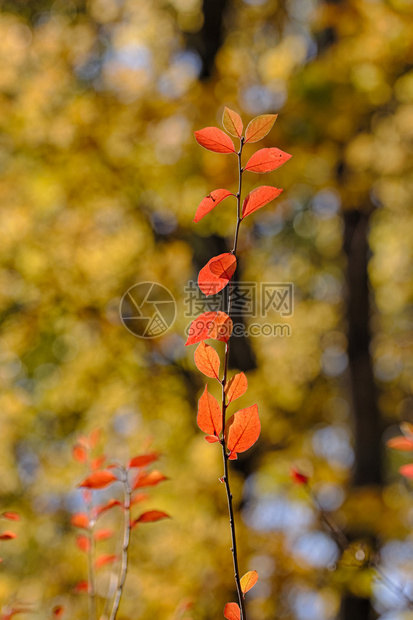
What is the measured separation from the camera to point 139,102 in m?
2.10

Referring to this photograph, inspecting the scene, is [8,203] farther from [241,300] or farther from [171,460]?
[171,460]

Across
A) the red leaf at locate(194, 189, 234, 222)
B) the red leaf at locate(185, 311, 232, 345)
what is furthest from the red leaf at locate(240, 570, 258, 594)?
the red leaf at locate(194, 189, 234, 222)

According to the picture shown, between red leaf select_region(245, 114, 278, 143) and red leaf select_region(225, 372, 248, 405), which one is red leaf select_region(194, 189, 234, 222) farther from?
red leaf select_region(225, 372, 248, 405)

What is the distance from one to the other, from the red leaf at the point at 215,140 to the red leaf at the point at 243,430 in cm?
28

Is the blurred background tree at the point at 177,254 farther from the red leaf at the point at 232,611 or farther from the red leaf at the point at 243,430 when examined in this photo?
the red leaf at the point at 243,430

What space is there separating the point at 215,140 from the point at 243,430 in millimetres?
311

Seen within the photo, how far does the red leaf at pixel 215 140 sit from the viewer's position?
0.52 m

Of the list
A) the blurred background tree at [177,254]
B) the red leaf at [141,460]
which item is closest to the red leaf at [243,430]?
the red leaf at [141,460]

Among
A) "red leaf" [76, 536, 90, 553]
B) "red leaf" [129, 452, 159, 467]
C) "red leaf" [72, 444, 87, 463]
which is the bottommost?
"red leaf" [76, 536, 90, 553]

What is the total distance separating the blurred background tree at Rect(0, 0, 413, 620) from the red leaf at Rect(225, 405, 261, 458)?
0.96 metres

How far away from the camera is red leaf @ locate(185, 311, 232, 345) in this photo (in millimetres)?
495

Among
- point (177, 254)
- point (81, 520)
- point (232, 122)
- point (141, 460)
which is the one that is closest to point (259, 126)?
point (232, 122)

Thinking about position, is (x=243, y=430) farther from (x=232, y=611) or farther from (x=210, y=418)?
(x=232, y=611)

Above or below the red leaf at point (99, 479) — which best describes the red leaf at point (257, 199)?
above
